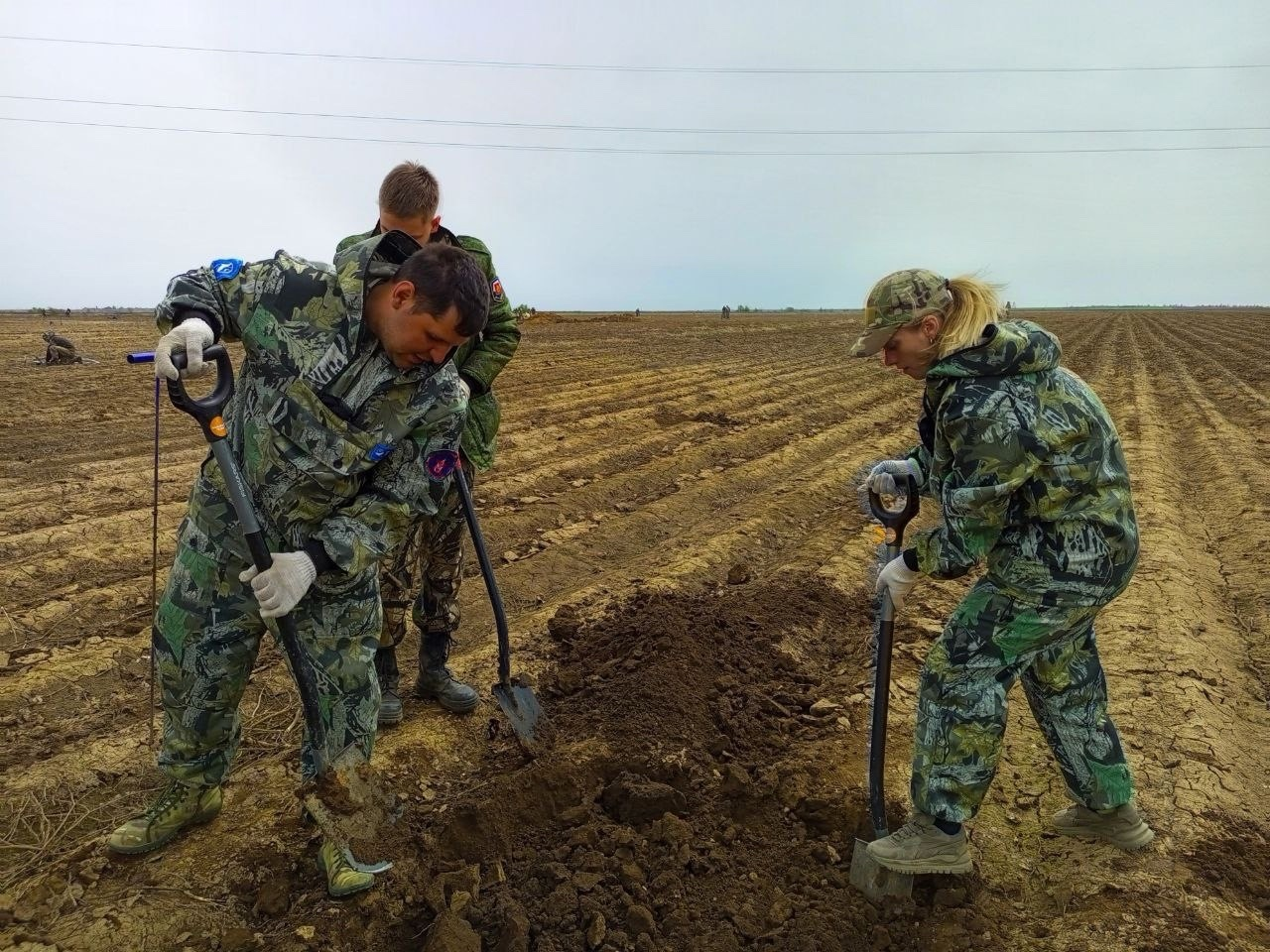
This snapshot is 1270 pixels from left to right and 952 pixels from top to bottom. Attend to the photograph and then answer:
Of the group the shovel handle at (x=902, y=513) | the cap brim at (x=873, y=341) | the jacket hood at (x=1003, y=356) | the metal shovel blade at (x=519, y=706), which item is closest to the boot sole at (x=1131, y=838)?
the shovel handle at (x=902, y=513)

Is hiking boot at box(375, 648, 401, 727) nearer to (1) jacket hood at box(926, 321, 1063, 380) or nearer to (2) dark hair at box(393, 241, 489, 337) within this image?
(2) dark hair at box(393, 241, 489, 337)

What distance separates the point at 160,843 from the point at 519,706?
4.62 feet

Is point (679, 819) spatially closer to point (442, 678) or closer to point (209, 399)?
point (442, 678)

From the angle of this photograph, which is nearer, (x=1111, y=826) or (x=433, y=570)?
(x=1111, y=826)

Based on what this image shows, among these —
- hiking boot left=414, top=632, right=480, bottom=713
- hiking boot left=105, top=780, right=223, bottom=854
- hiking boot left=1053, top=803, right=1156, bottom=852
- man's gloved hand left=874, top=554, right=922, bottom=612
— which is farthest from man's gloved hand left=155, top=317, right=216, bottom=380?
hiking boot left=1053, top=803, right=1156, bottom=852

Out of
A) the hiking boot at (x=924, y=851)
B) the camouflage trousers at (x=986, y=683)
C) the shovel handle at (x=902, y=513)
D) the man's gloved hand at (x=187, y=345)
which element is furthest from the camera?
the shovel handle at (x=902, y=513)

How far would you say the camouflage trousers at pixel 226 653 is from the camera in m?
2.62

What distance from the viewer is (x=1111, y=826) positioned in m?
2.94

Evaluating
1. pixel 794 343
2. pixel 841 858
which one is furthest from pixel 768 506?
pixel 794 343

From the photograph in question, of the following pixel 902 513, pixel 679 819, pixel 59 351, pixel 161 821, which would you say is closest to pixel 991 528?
pixel 902 513

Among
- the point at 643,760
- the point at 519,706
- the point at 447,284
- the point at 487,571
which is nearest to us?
the point at 447,284

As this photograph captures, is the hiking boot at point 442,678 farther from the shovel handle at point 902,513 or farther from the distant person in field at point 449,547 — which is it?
the shovel handle at point 902,513

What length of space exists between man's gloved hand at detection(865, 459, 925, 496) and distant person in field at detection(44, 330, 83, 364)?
706 inches

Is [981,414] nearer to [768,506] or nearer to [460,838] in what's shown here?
[460,838]
